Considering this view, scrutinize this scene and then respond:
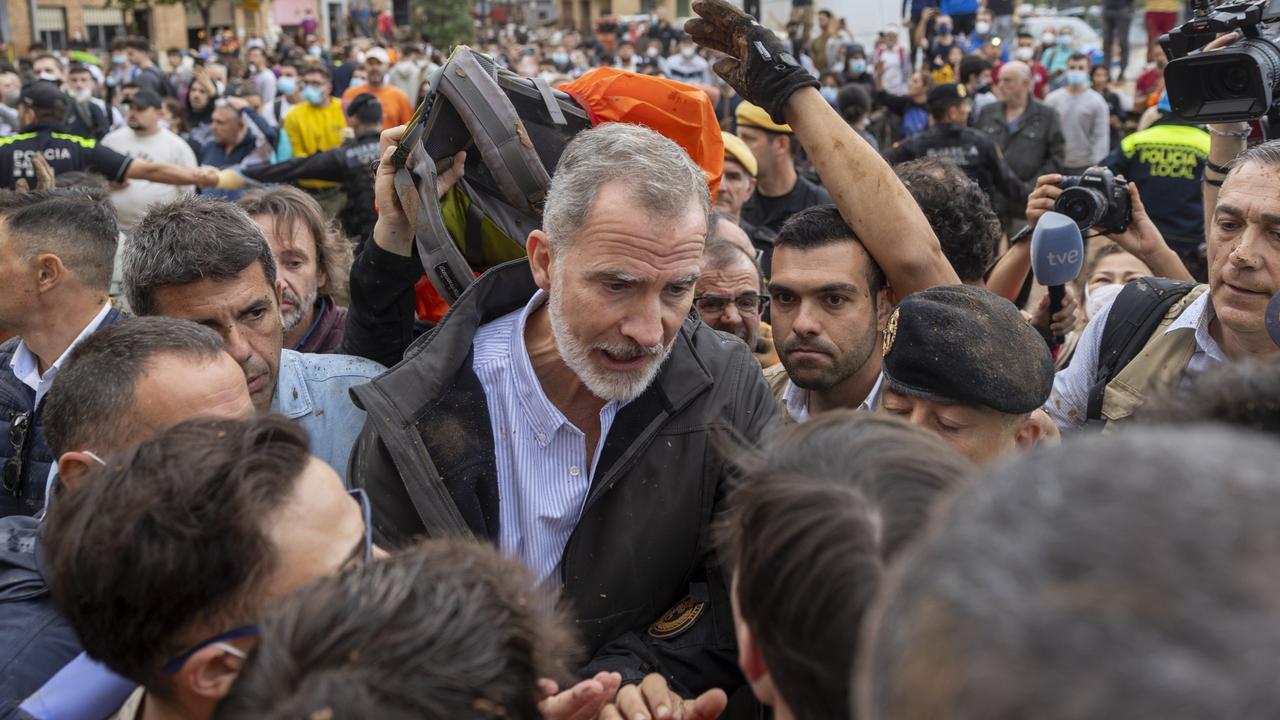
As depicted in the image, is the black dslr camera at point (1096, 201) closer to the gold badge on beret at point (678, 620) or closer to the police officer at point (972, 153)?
the gold badge on beret at point (678, 620)

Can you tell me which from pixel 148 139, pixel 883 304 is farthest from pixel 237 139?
pixel 883 304

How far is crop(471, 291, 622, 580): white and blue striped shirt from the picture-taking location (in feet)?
7.55

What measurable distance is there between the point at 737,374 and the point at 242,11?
149 feet

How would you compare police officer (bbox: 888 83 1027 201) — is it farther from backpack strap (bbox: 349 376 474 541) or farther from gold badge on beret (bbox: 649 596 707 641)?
backpack strap (bbox: 349 376 474 541)

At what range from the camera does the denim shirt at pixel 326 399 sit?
2.79 m

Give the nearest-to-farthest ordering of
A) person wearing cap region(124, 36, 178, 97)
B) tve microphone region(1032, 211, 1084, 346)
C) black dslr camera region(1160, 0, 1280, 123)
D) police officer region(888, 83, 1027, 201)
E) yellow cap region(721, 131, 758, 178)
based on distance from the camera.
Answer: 1. tve microphone region(1032, 211, 1084, 346)
2. black dslr camera region(1160, 0, 1280, 123)
3. yellow cap region(721, 131, 758, 178)
4. police officer region(888, 83, 1027, 201)
5. person wearing cap region(124, 36, 178, 97)

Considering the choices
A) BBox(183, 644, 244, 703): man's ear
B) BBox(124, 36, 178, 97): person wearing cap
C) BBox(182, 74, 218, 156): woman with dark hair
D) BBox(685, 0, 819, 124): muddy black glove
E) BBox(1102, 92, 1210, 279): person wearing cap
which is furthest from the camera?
BBox(124, 36, 178, 97): person wearing cap

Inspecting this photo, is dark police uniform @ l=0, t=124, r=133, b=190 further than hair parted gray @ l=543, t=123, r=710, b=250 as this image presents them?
Yes

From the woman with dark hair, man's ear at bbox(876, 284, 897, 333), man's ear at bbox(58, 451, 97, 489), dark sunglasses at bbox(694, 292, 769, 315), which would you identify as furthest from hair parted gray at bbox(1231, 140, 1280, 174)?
→ the woman with dark hair

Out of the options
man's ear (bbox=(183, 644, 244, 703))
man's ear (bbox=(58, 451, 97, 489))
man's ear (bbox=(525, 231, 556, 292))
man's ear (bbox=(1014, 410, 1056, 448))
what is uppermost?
man's ear (bbox=(525, 231, 556, 292))

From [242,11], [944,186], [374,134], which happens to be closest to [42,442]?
[944,186]

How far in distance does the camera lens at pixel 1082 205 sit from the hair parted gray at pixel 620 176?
5.03 ft

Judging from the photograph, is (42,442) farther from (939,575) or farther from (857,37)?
(857,37)

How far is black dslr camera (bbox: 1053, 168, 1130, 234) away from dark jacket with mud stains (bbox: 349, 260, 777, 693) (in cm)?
154
